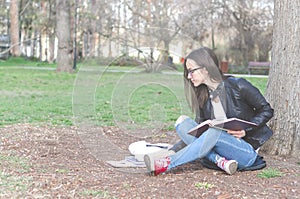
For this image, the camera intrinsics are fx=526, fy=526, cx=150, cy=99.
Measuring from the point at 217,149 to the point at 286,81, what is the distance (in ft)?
3.58

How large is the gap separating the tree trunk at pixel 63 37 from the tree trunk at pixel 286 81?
583 inches

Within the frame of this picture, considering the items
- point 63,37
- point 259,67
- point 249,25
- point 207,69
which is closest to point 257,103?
point 207,69

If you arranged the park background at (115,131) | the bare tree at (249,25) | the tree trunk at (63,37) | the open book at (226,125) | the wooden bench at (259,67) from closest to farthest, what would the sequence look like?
the park background at (115,131)
the open book at (226,125)
the tree trunk at (63,37)
the wooden bench at (259,67)
the bare tree at (249,25)

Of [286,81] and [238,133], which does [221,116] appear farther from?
[286,81]

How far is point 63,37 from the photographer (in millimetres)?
19062

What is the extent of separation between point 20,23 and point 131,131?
28.5 metres

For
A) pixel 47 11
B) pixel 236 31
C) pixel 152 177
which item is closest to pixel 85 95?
pixel 152 177

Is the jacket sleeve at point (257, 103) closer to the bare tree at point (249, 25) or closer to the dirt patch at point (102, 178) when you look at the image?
the dirt patch at point (102, 178)

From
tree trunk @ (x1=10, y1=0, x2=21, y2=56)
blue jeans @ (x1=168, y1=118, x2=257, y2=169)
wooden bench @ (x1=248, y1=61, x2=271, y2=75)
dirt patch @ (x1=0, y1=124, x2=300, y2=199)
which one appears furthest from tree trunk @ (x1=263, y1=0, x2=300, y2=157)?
tree trunk @ (x1=10, y1=0, x2=21, y2=56)

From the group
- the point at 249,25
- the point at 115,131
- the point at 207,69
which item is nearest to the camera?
the point at 207,69

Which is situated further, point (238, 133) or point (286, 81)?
point (286, 81)

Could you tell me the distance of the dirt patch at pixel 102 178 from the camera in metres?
3.46

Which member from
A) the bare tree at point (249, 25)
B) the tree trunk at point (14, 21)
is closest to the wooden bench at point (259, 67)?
the bare tree at point (249, 25)

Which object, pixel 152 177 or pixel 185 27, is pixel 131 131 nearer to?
pixel 152 177
